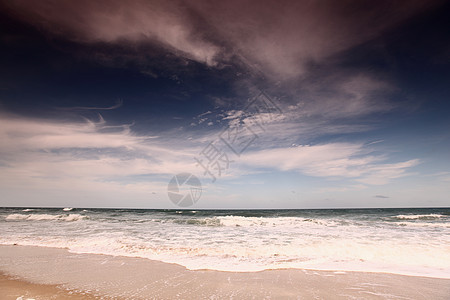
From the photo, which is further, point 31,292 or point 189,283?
point 189,283

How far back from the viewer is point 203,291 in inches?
194

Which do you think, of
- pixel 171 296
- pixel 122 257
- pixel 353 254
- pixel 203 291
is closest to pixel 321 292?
pixel 203 291

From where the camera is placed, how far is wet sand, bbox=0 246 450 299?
187 inches

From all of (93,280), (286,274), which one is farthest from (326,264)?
(93,280)

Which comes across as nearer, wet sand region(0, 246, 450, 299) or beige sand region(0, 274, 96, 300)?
beige sand region(0, 274, 96, 300)

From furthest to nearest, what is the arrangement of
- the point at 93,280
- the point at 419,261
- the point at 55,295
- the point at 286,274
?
the point at 419,261, the point at 286,274, the point at 93,280, the point at 55,295

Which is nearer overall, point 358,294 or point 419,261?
point 358,294

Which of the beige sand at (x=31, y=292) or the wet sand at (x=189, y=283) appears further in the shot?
the wet sand at (x=189, y=283)

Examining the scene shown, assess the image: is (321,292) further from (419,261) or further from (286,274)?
(419,261)

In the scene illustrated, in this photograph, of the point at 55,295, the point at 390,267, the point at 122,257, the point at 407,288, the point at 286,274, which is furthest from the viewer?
the point at 122,257

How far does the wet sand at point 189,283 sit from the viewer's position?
4746mm

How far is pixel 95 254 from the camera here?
8531 millimetres

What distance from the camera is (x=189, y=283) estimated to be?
5.42m

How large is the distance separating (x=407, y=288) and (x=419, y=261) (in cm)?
343
